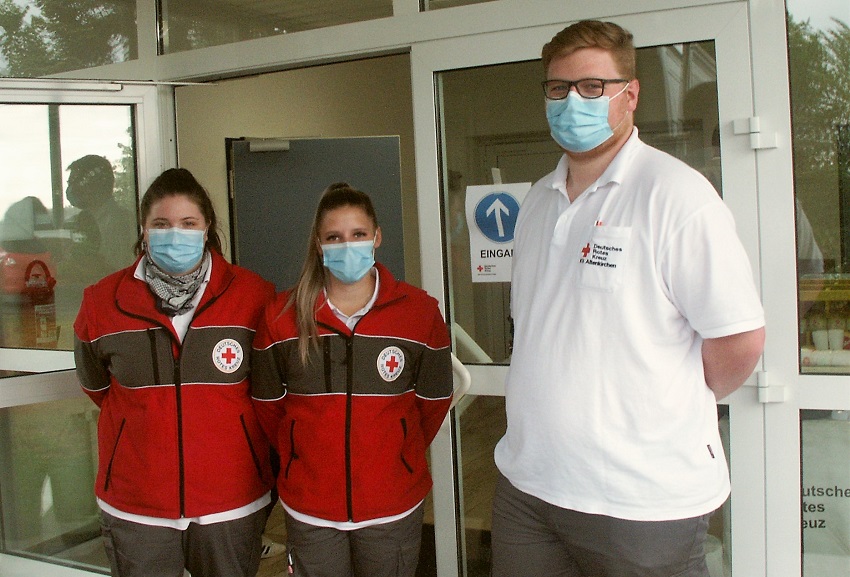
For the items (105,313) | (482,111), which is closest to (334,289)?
(105,313)

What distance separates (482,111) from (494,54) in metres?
0.19

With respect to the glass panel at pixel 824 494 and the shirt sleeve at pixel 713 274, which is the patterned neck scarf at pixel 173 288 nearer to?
the shirt sleeve at pixel 713 274

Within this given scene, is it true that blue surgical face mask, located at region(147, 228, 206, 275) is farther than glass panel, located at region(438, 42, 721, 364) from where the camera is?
No

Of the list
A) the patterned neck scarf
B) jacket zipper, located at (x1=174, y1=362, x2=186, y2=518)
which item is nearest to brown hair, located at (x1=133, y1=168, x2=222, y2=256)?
the patterned neck scarf

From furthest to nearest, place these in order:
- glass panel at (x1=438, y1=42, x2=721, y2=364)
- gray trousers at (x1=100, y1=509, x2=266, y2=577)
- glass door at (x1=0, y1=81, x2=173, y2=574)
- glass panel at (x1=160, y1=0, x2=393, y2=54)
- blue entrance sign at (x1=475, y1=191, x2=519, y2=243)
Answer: glass door at (x1=0, y1=81, x2=173, y2=574) → glass panel at (x1=160, y1=0, x2=393, y2=54) → blue entrance sign at (x1=475, y1=191, x2=519, y2=243) → glass panel at (x1=438, y1=42, x2=721, y2=364) → gray trousers at (x1=100, y1=509, x2=266, y2=577)

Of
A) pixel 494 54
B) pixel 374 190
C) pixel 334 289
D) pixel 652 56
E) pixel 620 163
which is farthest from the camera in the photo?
pixel 374 190

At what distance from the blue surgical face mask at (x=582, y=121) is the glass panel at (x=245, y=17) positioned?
4.37ft

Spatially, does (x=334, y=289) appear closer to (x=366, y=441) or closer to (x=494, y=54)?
(x=366, y=441)

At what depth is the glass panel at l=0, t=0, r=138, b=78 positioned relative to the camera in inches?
123

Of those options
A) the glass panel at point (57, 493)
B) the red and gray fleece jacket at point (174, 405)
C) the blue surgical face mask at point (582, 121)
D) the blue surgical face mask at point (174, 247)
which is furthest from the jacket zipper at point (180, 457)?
Answer: the glass panel at point (57, 493)

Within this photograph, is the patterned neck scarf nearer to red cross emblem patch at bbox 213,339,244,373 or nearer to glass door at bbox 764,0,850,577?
red cross emblem patch at bbox 213,339,244,373

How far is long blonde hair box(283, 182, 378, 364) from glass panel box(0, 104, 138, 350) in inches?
49.6

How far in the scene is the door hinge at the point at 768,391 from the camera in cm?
228

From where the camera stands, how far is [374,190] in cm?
429
